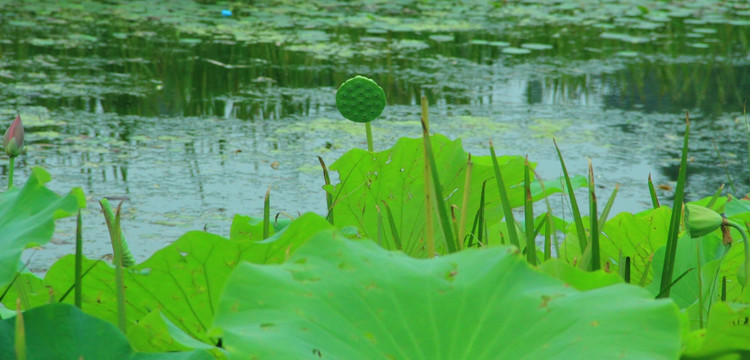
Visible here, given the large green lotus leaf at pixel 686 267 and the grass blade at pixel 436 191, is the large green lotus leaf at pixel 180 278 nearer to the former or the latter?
the grass blade at pixel 436 191

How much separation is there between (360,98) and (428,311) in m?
0.44

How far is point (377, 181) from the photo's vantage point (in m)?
1.01

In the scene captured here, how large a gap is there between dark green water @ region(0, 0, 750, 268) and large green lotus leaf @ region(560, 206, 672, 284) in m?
1.40

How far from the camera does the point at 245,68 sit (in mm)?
4297

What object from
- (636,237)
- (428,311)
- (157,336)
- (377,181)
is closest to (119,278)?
(157,336)

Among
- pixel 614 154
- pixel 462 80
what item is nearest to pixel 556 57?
pixel 462 80

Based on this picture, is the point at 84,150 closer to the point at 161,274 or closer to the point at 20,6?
the point at 161,274

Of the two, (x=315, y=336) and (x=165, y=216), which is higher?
(x=315, y=336)

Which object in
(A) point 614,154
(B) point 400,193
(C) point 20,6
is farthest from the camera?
(C) point 20,6

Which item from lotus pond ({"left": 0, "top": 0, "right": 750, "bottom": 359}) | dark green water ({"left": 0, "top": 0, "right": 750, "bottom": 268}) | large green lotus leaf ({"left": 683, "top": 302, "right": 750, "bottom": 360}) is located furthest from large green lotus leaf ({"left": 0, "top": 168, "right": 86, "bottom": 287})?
dark green water ({"left": 0, "top": 0, "right": 750, "bottom": 268})

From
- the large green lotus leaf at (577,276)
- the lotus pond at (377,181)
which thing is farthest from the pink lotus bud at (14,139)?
the large green lotus leaf at (577,276)

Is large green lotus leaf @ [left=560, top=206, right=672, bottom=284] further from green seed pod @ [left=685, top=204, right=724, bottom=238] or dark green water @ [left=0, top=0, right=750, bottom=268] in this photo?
dark green water @ [left=0, top=0, right=750, bottom=268]

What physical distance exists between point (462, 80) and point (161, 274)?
12.1 feet

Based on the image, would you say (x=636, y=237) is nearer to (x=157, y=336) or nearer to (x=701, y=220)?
(x=701, y=220)
